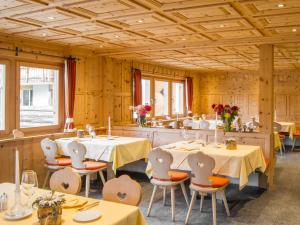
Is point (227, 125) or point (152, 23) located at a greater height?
point (152, 23)

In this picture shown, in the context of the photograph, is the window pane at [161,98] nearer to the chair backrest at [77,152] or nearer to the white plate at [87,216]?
the chair backrest at [77,152]

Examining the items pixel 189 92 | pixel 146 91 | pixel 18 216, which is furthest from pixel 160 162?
pixel 189 92

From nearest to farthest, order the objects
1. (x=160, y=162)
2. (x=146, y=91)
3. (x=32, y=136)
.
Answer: (x=160, y=162) < (x=32, y=136) < (x=146, y=91)

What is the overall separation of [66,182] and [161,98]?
7.94 m

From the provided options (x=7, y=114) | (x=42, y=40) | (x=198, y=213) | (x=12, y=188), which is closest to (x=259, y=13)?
(x=198, y=213)

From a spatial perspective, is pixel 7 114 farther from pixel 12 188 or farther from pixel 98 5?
pixel 12 188

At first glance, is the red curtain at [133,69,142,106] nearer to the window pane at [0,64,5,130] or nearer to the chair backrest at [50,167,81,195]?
the window pane at [0,64,5,130]

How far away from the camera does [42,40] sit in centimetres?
629

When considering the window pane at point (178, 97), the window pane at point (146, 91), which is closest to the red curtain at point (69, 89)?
the window pane at point (146, 91)

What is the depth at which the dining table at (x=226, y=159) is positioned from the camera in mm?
4371

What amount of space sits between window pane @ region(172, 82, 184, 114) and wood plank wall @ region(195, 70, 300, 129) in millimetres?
1281

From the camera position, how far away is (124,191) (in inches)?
103

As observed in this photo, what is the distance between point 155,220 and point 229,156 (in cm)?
130

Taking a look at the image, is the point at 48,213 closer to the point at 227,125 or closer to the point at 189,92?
the point at 227,125
